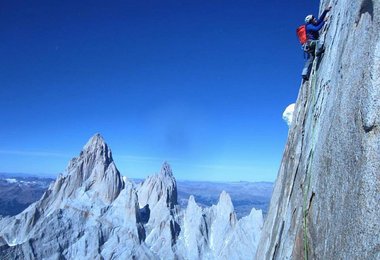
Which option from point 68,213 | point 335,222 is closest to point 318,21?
point 335,222

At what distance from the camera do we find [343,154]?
6.21 m

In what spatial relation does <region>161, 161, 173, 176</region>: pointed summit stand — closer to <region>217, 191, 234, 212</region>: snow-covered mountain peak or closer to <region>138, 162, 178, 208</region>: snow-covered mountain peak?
<region>138, 162, 178, 208</region>: snow-covered mountain peak

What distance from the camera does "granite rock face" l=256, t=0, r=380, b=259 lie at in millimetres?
5066

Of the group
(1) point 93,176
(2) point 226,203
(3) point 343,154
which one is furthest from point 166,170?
(3) point 343,154

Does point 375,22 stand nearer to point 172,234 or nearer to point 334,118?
point 334,118

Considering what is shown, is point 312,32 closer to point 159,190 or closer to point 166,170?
point 159,190

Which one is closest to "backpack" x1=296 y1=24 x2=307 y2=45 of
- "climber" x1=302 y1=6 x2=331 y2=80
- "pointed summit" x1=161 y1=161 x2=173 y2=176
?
"climber" x1=302 y1=6 x2=331 y2=80

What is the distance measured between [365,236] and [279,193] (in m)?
8.67

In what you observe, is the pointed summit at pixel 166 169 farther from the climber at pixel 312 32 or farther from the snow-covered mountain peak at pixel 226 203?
the climber at pixel 312 32

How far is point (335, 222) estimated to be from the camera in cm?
615

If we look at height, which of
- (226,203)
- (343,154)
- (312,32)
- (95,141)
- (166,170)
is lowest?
(226,203)

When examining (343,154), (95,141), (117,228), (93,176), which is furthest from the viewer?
(95,141)

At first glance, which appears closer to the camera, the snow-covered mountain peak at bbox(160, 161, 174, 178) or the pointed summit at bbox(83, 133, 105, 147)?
the snow-covered mountain peak at bbox(160, 161, 174, 178)

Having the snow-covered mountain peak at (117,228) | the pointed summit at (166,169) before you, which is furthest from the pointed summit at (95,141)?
the pointed summit at (166,169)
